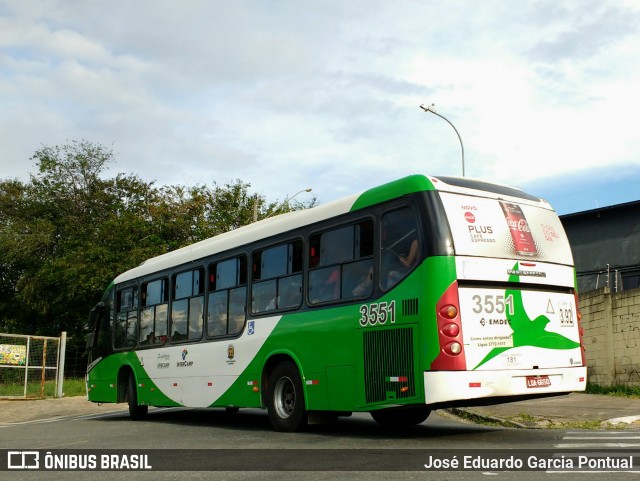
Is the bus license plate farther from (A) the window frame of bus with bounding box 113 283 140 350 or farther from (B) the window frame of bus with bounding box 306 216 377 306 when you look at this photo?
(A) the window frame of bus with bounding box 113 283 140 350

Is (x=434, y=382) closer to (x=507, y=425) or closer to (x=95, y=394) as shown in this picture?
(x=507, y=425)

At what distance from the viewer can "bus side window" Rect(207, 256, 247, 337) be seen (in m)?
13.4

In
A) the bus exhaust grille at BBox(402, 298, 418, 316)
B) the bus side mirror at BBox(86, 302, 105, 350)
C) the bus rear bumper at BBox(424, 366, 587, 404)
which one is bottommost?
the bus rear bumper at BBox(424, 366, 587, 404)

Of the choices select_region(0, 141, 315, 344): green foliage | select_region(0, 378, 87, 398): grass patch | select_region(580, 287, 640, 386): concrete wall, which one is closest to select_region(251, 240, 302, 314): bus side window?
select_region(580, 287, 640, 386): concrete wall

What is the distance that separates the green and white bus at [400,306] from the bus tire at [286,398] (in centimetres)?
2

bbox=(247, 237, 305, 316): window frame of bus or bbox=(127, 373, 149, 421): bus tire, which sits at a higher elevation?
bbox=(247, 237, 305, 316): window frame of bus

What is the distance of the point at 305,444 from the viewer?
1024 cm

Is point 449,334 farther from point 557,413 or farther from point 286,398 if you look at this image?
point 557,413

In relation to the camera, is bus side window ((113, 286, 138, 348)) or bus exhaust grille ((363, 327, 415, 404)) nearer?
bus exhaust grille ((363, 327, 415, 404))

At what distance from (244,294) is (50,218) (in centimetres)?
3774

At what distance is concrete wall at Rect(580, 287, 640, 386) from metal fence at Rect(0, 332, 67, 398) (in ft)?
58.3

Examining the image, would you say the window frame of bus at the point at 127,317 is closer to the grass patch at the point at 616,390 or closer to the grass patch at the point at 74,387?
the grass patch at the point at 616,390

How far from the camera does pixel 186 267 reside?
15.4 meters

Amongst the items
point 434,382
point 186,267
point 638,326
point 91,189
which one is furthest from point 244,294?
point 91,189
